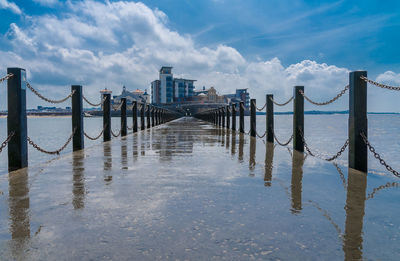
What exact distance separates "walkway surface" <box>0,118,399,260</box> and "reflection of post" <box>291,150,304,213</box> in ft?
0.06

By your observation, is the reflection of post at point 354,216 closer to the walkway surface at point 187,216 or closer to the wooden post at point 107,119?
the walkway surface at point 187,216

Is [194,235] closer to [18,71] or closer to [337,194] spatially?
[337,194]

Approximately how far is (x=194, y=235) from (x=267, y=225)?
0.72 m

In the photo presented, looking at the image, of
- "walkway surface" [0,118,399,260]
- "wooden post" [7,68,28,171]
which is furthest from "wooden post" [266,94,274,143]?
"wooden post" [7,68,28,171]

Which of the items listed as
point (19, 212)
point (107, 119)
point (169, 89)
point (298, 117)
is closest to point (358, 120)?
point (298, 117)

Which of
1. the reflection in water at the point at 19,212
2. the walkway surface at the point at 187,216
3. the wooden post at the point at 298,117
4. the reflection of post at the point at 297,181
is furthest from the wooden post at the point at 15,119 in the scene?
the wooden post at the point at 298,117

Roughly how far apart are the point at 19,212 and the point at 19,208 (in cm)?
17

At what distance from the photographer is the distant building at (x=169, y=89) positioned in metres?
149

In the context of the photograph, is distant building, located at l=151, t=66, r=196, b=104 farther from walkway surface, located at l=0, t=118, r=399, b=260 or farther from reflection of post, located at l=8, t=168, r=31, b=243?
walkway surface, located at l=0, t=118, r=399, b=260

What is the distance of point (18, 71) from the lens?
658 cm

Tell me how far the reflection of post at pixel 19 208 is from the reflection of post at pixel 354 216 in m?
2.56

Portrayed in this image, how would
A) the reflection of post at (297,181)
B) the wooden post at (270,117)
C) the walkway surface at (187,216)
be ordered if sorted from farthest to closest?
the wooden post at (270,117) < the reflection of post at (297,181) < the walkway surface at (187,216)

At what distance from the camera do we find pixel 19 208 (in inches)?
141

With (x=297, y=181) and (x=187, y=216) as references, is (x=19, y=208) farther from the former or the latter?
(x=297, y=181)
